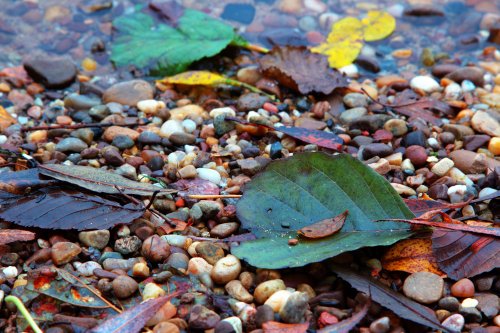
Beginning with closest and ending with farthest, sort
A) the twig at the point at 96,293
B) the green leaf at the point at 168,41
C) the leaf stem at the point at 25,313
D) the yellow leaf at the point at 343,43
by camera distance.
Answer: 1. the leaf stem at the point at 25,313
2. the twig at the point at 96,293
3. the green leaf at the point at 168,41
4. the yellow leaf at the point at 343,43

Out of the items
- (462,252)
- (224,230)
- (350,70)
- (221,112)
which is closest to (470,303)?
(462,252)

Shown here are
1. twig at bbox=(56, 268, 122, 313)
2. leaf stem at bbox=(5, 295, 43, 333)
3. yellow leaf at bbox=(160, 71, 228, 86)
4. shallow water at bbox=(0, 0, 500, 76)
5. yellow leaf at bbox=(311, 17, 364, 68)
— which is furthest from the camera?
shallow water at bbox=(0, 0, 500, 76)

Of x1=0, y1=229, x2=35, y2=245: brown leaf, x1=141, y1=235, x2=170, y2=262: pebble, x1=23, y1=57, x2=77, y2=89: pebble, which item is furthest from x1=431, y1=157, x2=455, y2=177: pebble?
x1=23, y1=57, x2=77, y2=89: pebble

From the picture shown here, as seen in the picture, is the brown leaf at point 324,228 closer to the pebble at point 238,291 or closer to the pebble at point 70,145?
the pebble at point 238,291

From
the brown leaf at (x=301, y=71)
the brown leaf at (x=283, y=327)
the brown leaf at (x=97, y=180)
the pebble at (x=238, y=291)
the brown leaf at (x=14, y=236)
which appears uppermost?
the brown leaf at (x=301, y=71)

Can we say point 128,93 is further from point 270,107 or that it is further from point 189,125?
point 270,107

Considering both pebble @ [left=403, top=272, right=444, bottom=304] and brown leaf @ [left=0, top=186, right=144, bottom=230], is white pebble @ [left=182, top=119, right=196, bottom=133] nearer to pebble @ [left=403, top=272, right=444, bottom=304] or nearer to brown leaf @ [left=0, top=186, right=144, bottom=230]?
brown leaf @ [left=0, top=186, right=144, bottom=230]

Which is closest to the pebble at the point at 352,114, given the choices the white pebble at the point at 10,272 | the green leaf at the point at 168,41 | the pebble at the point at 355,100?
the pebble at the point at 355,100

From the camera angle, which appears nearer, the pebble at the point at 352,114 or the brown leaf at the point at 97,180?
the brown leaf at the point at 97,180
